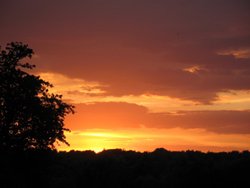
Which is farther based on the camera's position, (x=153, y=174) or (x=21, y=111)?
(x=153, y=174)

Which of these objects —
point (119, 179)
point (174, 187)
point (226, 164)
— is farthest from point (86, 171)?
point (226, 164)

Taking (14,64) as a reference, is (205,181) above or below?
below

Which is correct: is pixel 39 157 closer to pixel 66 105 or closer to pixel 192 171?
pixel 66 105

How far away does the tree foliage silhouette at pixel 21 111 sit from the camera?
35438 millimetres

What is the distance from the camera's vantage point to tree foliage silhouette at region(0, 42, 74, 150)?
35.4 m

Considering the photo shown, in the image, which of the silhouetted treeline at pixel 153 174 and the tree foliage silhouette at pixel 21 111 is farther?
the silhouetted treeline at pixel 153 174

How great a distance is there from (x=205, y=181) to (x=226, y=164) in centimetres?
870

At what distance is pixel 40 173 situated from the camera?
120ft

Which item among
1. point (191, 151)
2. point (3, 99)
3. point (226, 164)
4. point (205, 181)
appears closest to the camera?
point (3, 99)

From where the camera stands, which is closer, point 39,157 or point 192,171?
point 39,157

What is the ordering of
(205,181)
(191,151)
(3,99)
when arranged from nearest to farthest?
(3,99) → (205,181) → (191,151)

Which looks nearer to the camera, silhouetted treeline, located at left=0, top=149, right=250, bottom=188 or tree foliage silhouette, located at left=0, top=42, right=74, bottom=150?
tree foliage silhouette, located at left=0, top=42, right=74, bottom=150

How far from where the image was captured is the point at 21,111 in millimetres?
35625

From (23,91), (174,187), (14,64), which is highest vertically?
(14,64)
